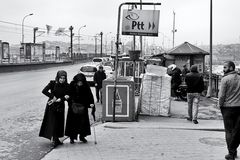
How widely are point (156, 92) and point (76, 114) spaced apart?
13.9 ft

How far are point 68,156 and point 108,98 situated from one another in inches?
140

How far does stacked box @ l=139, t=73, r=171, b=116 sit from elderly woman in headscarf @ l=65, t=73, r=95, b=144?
12.7ft

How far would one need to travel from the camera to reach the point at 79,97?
24.8 feet

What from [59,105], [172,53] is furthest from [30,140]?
[172,53]

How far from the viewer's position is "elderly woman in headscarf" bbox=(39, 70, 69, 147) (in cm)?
740

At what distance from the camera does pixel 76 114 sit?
24.8 ft

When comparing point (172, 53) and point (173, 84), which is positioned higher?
point (172, 53)

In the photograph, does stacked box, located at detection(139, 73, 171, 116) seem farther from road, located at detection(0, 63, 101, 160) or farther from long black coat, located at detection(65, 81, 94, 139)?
long black coat, located at detection(65, 81, 94, 139)

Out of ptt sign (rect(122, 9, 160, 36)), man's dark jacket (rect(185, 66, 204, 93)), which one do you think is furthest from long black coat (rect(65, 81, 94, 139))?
man's dark jacket (rect(185, 66, 204, 93))

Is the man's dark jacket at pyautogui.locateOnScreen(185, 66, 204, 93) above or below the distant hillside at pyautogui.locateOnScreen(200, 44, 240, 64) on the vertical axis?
below

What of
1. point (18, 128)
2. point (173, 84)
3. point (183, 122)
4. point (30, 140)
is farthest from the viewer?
point (173, 84)

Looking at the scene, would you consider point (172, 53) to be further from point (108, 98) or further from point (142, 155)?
point (142, 155)

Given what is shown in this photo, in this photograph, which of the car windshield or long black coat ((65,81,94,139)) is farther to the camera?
the car windshield

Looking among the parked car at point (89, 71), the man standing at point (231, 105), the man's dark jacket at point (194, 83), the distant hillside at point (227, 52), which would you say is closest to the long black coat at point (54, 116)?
the man standing at point (231, 105)
